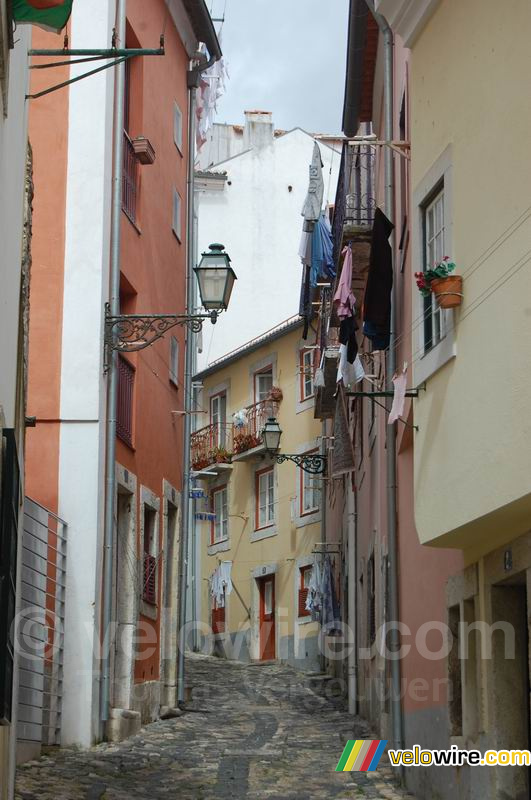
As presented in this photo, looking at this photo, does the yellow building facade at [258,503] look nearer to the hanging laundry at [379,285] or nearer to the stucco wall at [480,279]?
the hanging laundry at [379,285]

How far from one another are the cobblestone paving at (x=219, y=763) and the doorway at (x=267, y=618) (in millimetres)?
13278

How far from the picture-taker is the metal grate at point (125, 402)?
1717cm

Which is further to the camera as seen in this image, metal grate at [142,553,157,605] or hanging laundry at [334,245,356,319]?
metal grate at [142,553,157,605]

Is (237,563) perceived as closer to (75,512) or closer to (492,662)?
(75,512)

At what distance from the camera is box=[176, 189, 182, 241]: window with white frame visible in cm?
2109

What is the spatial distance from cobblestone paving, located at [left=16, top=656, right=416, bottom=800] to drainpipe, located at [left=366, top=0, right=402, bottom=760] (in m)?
0.75

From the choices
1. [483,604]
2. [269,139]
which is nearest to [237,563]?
[269,139]

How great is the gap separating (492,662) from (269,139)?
1261 inches

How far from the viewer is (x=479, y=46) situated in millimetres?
9133

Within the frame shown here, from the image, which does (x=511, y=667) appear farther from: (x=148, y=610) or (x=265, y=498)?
(x=265, y=498)

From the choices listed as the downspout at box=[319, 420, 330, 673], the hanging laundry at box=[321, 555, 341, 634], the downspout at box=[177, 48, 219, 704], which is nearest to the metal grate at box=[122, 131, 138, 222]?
the downspout at box=[177, 48, 219, 704]

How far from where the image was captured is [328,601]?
29109mm

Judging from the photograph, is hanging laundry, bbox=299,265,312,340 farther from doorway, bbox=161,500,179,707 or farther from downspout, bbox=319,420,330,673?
doorway, bbox=161,500,179,707

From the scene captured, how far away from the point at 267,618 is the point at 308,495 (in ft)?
12.3
